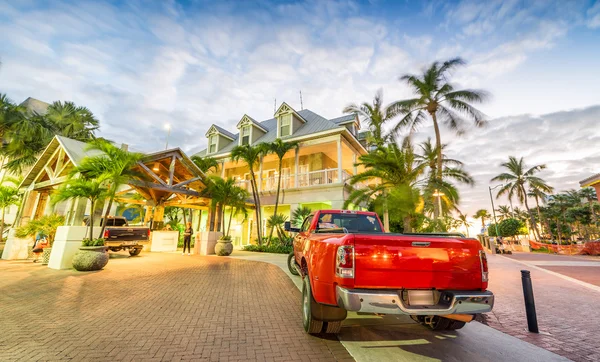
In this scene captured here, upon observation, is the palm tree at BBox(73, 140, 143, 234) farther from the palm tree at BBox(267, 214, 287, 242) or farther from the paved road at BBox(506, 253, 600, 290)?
the paved road at BBox(506, 253, 600, 290)

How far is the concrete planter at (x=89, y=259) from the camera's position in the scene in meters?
7.72

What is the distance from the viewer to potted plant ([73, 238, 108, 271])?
25.4ft

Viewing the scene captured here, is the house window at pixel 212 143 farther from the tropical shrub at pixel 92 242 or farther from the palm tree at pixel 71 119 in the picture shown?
the tropical shrub at pixel 92 242

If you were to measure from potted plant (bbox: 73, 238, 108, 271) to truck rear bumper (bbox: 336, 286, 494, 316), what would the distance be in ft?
29.2

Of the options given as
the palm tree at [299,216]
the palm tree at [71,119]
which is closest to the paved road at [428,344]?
the palm tree at [299,216]

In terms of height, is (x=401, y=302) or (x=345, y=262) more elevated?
(x=345, y=262)

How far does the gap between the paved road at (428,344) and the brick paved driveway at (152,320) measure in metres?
0.39

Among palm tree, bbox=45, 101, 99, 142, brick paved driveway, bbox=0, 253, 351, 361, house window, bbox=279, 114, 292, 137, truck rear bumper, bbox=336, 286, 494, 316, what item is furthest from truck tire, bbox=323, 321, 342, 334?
palm tree, bbox=45, 101, 99, 142

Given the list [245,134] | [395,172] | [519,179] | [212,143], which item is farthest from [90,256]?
[519,179]

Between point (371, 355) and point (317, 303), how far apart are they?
0.82 m

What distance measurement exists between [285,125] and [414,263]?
18.3 metres

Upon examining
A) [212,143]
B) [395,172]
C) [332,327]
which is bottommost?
[332,327]

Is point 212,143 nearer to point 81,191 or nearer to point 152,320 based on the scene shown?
point 81,191

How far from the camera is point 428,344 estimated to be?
3.18 metres
